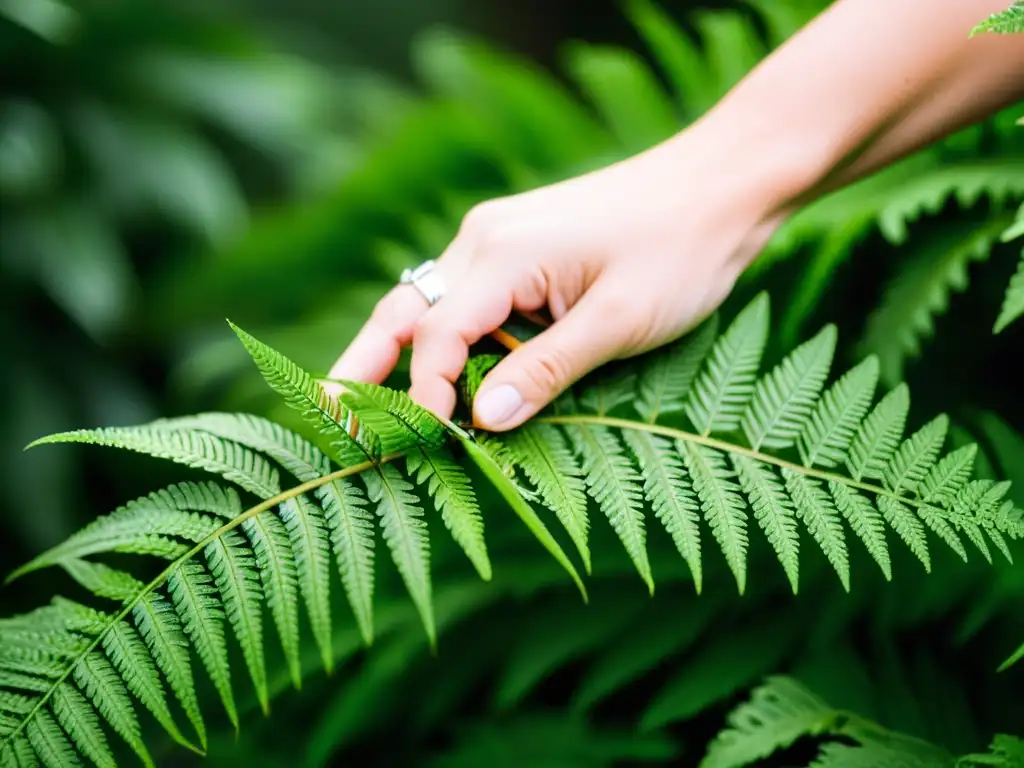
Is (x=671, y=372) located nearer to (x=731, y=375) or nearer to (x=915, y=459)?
(x=731, y=375)

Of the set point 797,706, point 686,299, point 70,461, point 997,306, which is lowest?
point 797,706

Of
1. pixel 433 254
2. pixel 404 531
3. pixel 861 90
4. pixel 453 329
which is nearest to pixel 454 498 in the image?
pixel 404 531

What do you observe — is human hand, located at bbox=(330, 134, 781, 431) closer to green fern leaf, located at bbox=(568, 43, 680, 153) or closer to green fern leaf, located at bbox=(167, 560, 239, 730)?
green fern leaf, located at bbox=(167, 560, 239, 730)

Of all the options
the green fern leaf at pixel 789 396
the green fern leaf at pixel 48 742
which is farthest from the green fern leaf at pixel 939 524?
the green fern leaf at pixel 48 742

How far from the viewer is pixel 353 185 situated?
144 centimetres

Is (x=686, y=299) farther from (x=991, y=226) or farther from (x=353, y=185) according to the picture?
(x=353, y=185)

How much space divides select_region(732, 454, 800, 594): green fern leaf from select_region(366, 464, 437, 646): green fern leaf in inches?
10.2

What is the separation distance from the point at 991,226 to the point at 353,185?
1.05 meters

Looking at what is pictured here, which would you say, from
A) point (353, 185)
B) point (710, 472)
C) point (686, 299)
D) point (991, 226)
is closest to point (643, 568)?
point (710, 472)

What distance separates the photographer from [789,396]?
665 millimetres

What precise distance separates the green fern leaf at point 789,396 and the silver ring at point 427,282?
307 millimetres

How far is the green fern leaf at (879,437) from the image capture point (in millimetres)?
613

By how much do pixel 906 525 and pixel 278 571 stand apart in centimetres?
48

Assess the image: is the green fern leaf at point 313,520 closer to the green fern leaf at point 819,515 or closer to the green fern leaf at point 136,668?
the green fern leaf at point 136,668
